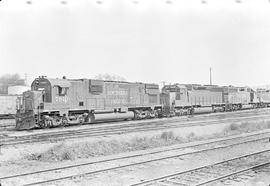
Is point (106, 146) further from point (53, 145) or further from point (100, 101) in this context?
point (100, 101)

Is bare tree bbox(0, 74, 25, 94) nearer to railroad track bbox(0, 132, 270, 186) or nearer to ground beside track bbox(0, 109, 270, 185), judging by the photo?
ground beside track bbox(0, 109, 270, 185)

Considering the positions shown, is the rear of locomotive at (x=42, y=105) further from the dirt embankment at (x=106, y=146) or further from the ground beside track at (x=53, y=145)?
the dirt embankment at (x=106, y=146)

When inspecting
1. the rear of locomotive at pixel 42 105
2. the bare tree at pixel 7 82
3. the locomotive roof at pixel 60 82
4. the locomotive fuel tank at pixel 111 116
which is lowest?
the locomotive fuel tank at pixel 111 116

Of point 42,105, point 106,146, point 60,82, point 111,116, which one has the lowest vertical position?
point 106,146

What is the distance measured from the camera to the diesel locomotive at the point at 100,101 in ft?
67.6

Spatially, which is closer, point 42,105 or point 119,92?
point 42,105

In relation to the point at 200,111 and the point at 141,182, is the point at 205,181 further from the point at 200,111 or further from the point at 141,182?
the point at 200,111

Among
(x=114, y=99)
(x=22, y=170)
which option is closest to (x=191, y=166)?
(x=22, y=170)

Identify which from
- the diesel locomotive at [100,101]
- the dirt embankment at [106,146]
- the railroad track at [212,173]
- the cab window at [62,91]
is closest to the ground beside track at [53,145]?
the dirt embankment at [106,146]

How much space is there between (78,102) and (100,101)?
217 centimetres

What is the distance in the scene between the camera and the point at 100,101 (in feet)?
79.9

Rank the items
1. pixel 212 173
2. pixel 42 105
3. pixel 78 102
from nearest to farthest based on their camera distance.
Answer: pixel 212 173 → pixel 42 105 → pixel 78 102

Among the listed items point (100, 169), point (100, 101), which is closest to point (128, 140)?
point (100, 169)

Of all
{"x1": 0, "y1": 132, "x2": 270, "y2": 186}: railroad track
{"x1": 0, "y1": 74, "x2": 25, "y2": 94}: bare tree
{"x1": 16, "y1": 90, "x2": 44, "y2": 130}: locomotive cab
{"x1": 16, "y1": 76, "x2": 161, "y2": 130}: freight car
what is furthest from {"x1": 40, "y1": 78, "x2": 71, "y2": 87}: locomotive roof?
{"x1": 0, "y1": 74, "x2": 25, "y2": 94}: bare tree
